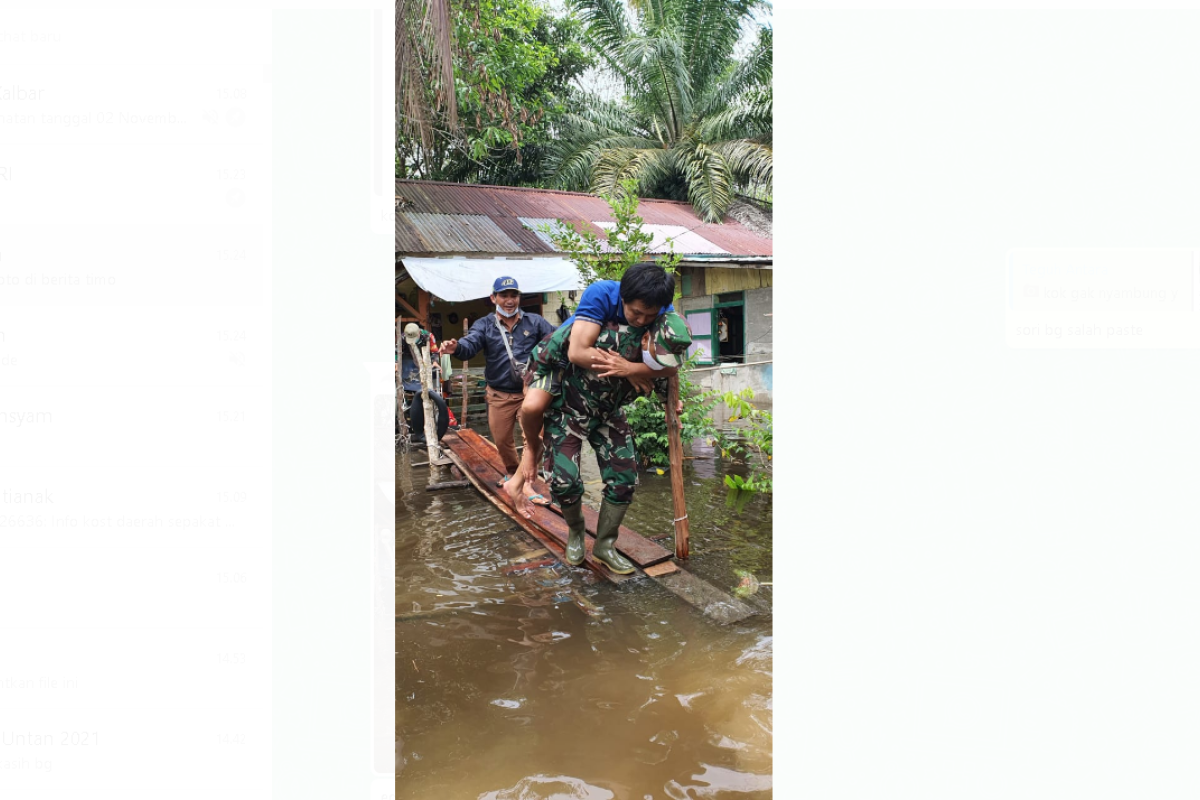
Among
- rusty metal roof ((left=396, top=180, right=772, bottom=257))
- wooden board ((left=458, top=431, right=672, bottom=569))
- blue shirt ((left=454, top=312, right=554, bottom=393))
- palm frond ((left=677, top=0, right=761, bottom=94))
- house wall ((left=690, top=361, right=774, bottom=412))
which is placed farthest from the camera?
palm frond ((left=677, top=0, right=761, bottom=94))

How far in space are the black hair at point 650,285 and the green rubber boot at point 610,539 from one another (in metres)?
1.07

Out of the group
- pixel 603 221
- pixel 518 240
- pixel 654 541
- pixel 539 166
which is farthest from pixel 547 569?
pixel 539 166

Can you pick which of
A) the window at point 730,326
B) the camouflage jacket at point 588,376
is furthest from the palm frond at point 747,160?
the camouflage jacket at point 588,376

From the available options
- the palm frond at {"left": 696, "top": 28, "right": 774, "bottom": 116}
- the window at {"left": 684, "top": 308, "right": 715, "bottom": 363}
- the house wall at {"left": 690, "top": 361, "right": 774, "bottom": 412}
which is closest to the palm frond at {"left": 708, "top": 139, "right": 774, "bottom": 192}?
the palm frond at {"left": 696, "top": 28, "right": 774, "bottom": 116}

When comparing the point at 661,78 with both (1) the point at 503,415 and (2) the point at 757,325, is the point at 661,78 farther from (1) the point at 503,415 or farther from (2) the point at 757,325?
(1) the point at 503,415

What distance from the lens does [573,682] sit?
2.38 meters

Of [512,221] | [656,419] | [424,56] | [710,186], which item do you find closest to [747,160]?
[710,186]

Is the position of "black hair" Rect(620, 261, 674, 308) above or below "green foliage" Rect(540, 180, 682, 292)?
below

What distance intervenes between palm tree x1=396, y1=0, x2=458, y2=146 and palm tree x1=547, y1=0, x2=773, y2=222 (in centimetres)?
918

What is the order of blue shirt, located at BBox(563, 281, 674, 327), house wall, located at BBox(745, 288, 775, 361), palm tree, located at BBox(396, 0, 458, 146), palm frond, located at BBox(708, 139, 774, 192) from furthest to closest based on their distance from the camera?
palm frond, located at BBox(708, 139, 774, 192), house wall, located at BBox(745, 288, 775, 361), palm tree, located at BBox(396, 0, 458, 146), blue shirt, located at BBox(563, 281, 674, 327)

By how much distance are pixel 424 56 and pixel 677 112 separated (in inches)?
458

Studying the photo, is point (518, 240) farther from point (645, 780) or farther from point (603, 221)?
point (645, 780)

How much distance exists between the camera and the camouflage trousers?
11.0 feet

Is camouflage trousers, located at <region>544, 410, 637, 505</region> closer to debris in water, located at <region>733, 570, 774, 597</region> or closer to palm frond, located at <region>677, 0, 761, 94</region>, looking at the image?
debris in water, located at <region>733, 570, 774, 597</region>
